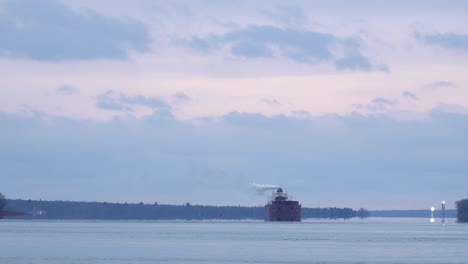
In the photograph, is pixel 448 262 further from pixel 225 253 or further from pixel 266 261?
pixel 225 253

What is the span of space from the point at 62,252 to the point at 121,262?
1543 cm

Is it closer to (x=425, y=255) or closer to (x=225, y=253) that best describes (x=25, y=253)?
(x=225, y=253)

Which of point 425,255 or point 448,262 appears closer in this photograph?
point 448,262

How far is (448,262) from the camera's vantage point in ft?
296

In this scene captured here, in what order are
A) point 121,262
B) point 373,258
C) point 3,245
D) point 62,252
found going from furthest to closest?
point 3,245 → point 62,252 → point 373,258 → point 121,262

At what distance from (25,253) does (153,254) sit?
10.8 m

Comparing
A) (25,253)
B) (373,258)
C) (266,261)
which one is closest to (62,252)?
(25,253)

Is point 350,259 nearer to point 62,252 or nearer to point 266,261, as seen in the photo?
point 266,261

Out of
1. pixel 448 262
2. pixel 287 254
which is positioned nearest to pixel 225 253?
pixel 287 254

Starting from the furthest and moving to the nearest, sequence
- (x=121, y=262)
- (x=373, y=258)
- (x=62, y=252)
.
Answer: (x=62, y=252) → (x=373, y=258) → (x=121, y=262)

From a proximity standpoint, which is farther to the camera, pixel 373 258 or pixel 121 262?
pixel 373 258

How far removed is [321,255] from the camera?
101 metres

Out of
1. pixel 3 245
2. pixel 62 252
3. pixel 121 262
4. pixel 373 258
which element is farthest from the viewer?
pixel 3 245

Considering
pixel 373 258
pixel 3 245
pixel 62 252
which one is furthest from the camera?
pixel 3 245
